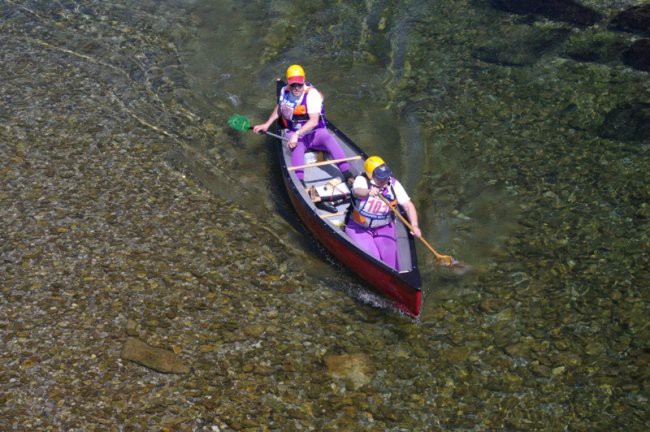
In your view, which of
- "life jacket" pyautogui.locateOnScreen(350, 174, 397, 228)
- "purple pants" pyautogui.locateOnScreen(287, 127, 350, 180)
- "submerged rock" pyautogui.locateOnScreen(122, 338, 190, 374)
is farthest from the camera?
"purple pants" pyautogui.locateOnScreen(287, 127, 350, 180)

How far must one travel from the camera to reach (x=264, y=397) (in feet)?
32.6

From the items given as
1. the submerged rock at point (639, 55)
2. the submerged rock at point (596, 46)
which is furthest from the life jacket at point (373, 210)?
the submerged rock at point (639, 55)

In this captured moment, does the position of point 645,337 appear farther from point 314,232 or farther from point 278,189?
point 278,189

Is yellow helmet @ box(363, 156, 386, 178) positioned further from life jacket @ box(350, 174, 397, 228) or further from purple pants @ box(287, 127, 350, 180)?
purple pants @ box(287, 127, 350, 180)

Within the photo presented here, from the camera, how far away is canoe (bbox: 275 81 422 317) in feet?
37.9

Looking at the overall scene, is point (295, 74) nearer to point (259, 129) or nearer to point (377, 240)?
point (259, 129)

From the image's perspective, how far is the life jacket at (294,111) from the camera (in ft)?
50.9

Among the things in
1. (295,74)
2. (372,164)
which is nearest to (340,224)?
(372,164)

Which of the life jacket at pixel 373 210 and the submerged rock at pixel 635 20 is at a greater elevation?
the submerged rock at pixel 635 20

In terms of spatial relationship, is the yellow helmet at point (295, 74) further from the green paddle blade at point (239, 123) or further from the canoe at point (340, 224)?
the green paddle blade at point (239, 123)

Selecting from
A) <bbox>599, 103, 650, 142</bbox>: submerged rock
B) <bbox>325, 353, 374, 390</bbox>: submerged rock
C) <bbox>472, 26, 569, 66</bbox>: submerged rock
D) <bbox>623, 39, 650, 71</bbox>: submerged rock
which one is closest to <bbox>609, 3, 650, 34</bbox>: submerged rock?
<bbox>623, 39, 650, 71</bbox>: submerged rock

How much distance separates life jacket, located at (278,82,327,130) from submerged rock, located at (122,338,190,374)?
275 inches

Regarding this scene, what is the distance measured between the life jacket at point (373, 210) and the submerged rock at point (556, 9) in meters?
11.1

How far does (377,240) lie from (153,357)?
4.56 m
